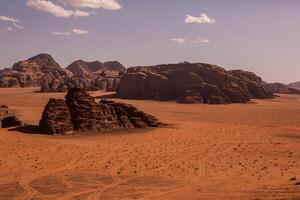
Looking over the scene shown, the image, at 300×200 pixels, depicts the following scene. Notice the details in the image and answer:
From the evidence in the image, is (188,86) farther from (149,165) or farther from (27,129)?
(149,165)

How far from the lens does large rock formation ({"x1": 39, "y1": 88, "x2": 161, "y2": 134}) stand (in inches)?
1310

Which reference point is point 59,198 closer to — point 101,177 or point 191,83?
point 101,177

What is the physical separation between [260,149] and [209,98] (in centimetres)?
5276

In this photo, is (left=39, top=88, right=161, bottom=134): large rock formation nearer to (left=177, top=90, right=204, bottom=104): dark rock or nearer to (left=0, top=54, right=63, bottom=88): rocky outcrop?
(left=177, top=90, right=204, bottom=104): dark rock

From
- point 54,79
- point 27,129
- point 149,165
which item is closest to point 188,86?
point 27,129

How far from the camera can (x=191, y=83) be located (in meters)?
86.4

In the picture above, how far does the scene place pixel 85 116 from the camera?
35.5 m

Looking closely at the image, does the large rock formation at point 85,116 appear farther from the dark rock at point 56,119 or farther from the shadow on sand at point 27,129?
the shadow on sand at point 27,129

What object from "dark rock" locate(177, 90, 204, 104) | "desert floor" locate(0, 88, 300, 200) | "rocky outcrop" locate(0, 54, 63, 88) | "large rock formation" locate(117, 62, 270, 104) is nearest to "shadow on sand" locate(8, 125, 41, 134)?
"desert floor" locate(0, 88, 300, 200)

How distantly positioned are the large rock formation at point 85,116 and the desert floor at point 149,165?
146 centimetres

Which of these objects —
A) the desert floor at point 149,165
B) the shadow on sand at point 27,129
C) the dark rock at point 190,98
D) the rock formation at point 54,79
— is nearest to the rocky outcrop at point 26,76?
the rock formation at point 54,79

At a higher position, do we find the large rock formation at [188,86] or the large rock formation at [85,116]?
the large rock formation at [188,86]

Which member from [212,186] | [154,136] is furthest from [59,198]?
[154,136]

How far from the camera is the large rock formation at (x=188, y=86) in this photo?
83.5m
